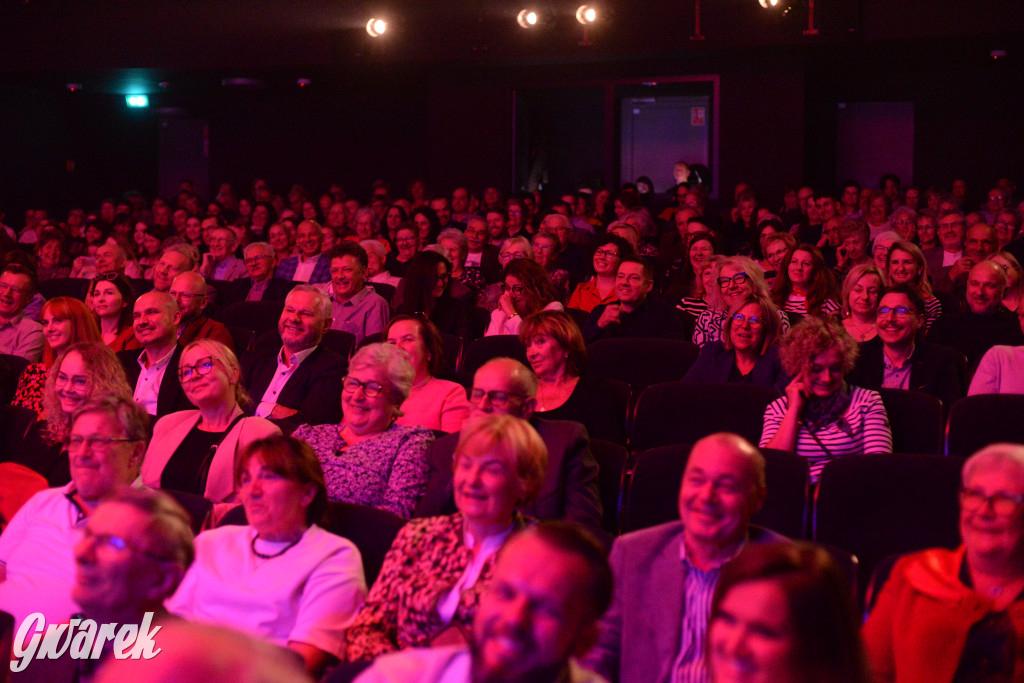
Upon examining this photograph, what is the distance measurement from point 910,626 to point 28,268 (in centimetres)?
505

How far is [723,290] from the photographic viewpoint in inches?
199

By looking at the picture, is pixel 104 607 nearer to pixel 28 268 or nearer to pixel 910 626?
pixel 910 626

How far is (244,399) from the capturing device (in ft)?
12.3

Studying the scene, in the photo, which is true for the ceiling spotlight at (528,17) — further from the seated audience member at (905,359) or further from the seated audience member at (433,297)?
the seated audience member at (905,359)

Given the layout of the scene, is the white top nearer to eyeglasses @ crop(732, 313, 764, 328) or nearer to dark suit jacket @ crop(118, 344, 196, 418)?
dark suit jacket @ crop(118, 344, 196, 418)

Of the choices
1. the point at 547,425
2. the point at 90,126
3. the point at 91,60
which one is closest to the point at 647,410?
the point at 547,425

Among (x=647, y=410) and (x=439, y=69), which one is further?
(x=439, y=69)

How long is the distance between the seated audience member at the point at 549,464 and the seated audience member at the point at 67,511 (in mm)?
854

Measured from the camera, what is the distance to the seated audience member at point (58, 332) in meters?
4.52

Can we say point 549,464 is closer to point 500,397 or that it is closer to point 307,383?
point 500,397

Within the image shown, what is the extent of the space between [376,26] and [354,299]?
226 inches

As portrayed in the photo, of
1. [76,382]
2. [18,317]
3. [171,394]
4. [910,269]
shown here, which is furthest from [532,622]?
[18,317]

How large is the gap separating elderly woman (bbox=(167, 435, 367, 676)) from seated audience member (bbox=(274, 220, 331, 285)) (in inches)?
194

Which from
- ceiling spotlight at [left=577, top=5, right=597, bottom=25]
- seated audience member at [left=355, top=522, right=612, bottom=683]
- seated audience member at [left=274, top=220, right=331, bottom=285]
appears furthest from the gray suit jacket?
ceiling spotlight at [left=577, top=5, right=597, bottom=25]
